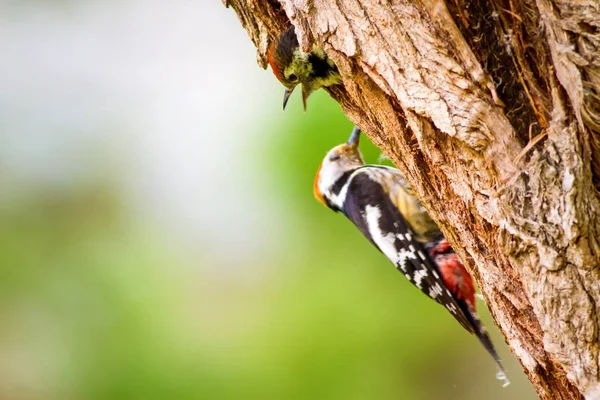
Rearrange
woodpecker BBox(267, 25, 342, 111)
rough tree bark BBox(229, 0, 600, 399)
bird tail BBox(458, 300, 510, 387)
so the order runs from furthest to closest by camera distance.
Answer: bird tail BBox(458, 300, 510, 387) < woodpecker BBox(267, 25, 342, 111) < rough tree bark BBox(229, 0, 600, 399)

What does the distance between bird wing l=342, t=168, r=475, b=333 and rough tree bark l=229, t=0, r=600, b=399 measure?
1042 mm

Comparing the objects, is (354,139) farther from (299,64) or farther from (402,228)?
(299,64)

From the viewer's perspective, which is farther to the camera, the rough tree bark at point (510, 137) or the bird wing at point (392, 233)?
the bird wing at point (392, 233)

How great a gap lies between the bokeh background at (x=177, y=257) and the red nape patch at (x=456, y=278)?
0.98 metres

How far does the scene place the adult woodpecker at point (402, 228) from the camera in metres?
2.33

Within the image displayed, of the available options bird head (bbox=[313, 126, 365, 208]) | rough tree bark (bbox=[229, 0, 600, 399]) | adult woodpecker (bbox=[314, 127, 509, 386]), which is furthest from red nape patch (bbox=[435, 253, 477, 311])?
rough tree bark (bbox=[229, 0, 600, 399])

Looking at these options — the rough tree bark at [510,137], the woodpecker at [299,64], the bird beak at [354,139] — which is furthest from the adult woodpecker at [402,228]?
the rough tree bark at [510,137]

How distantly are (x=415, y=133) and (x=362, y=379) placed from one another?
2.69m

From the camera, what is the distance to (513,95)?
45.9 inches

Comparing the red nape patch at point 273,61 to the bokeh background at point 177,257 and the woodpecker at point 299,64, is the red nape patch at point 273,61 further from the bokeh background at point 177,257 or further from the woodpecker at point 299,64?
the bokeh background at point 177,257

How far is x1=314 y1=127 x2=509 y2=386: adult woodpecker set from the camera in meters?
2.33

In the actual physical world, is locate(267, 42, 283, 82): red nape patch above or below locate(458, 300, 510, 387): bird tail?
above

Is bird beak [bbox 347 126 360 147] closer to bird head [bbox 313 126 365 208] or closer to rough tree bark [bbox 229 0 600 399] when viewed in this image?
bird head [bbox 313 126 365 208]

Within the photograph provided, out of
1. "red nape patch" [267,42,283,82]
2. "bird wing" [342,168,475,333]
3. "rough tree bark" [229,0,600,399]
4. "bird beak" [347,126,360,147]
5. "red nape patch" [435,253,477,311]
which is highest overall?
"red nape patch" [267,42,283,82]
